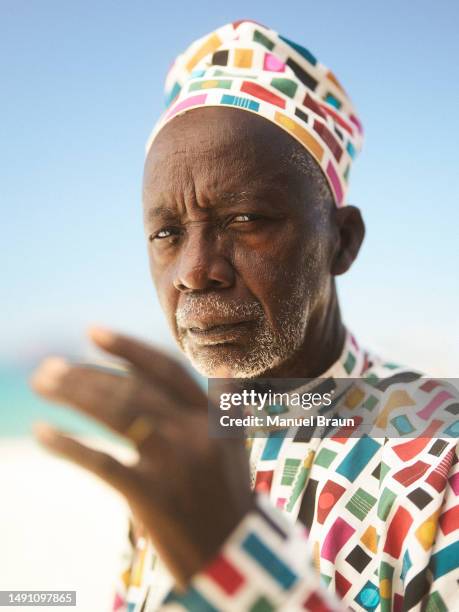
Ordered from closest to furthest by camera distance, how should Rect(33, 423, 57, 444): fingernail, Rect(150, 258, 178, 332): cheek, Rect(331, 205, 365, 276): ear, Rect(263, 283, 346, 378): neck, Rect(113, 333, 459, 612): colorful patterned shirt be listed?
Rect(33, 423, 57, 444): fingernail
Rect(113, 333, 459, 612): colorful patterned shirt
Rect(150, 258, 178, 332): cheek
Rect(263, 283, 346, 378): neck
Rect(331, 205, 365, 276): ear

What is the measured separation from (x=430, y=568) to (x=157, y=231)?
1.12 meters

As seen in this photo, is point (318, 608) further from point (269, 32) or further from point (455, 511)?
point (269, 32)

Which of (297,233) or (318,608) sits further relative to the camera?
(297,233)

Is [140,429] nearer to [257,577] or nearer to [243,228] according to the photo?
[257,577]

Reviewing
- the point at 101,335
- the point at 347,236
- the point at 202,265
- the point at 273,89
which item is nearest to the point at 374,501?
the point at 202,265

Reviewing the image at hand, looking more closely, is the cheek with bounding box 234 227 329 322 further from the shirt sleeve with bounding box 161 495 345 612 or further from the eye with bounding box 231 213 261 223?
the shirt sleeve with bounding box 161 495 345 612

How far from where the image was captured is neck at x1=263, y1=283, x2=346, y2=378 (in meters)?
1.79

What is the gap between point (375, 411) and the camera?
5.50ft

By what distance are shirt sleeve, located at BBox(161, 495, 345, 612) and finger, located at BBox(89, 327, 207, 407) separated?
16 cm

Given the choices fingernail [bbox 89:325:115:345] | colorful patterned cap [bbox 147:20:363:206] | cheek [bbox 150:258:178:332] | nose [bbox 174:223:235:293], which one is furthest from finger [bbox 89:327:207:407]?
colorful patterned cap [bbox 147:20:363:206]

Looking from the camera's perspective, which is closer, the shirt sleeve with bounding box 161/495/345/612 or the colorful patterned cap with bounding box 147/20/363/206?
the shirt sleeve with bounding box 161/495/345/612

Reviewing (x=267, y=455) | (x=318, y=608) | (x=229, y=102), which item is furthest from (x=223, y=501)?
(x=229, y=102)

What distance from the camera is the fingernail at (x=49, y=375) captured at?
673mm

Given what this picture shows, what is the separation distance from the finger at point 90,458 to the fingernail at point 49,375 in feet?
0.14
